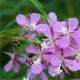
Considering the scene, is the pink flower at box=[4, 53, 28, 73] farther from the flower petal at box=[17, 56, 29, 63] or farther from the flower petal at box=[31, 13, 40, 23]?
the flower petal at box=[31, 13, 40, 23]

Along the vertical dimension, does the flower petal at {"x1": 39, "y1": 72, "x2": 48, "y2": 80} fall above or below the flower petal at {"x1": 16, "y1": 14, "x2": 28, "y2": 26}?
below

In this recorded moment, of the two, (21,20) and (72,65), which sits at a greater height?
(21,20)

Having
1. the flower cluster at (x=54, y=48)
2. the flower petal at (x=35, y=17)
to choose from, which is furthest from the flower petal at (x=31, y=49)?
the flower petal at (x=35, y=17)

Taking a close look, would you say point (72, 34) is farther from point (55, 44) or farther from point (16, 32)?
point (16, 32)

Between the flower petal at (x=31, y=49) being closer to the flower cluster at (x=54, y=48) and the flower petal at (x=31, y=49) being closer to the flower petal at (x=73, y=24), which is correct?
the flower cluster at (x=54, y=48)

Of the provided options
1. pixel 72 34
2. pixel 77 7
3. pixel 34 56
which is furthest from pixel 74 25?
pixel 77 7

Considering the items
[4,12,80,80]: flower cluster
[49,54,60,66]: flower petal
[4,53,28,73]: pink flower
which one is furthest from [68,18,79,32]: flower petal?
[4,53,28,73]: pink flower

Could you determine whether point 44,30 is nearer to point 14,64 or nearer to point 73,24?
point 73,24

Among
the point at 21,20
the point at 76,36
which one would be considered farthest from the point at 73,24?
the point at 21,20
